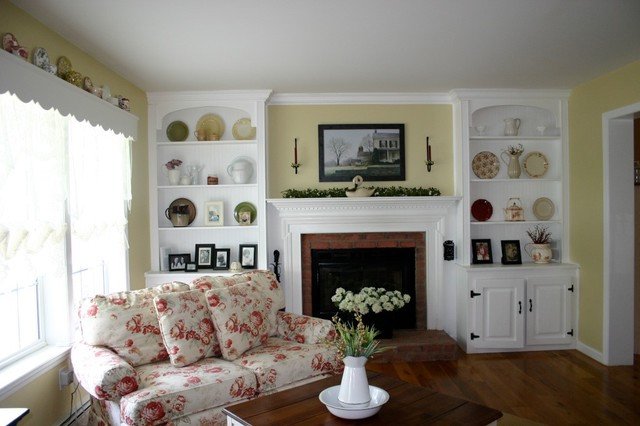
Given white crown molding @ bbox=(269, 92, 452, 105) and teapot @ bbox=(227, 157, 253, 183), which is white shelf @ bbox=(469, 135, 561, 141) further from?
teapot @ bbox=(227, 157, 253, 183)

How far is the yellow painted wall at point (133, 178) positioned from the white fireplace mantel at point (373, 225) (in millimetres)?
1211

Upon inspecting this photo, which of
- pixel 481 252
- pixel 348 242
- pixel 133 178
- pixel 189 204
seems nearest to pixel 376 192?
pixel 348 242

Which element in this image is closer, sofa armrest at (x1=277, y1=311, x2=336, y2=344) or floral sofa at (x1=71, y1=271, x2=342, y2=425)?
floral sofa at (x1=71, y1=271, x2=342, y2=425)

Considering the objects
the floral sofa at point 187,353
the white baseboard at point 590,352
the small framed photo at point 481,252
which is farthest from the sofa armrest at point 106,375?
the white baseboard at point 590,352

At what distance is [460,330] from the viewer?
15.1ft

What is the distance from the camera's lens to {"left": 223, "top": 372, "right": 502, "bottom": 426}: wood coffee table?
2.08 meters

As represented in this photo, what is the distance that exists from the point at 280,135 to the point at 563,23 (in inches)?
105

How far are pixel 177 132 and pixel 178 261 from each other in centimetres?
128

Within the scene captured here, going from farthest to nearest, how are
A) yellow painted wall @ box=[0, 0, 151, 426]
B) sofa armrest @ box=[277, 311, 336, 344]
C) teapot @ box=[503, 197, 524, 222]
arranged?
teapot @ box=[503, 197, 524, 222]
sofa armrest @ box=[277, 311, 336, 344]
yellow painted wall @ box=[0, 0, 151, 426]

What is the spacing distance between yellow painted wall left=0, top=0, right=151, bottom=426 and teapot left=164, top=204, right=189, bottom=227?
0.22 meters

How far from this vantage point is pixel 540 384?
369 centimetres

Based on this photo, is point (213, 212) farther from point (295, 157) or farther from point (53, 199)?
point (53, 199)

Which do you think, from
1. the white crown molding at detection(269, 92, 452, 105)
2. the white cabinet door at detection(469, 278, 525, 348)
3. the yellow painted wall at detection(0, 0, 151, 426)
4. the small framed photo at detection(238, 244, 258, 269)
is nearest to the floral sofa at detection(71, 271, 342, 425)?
the yellow painted wall at detection(0, 0, 151, 426)

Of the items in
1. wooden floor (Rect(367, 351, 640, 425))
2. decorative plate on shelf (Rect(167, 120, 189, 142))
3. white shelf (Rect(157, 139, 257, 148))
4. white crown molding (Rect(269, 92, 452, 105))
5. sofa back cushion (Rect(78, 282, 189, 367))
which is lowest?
wooden floor (Rect(367, 351, 640, 425))
